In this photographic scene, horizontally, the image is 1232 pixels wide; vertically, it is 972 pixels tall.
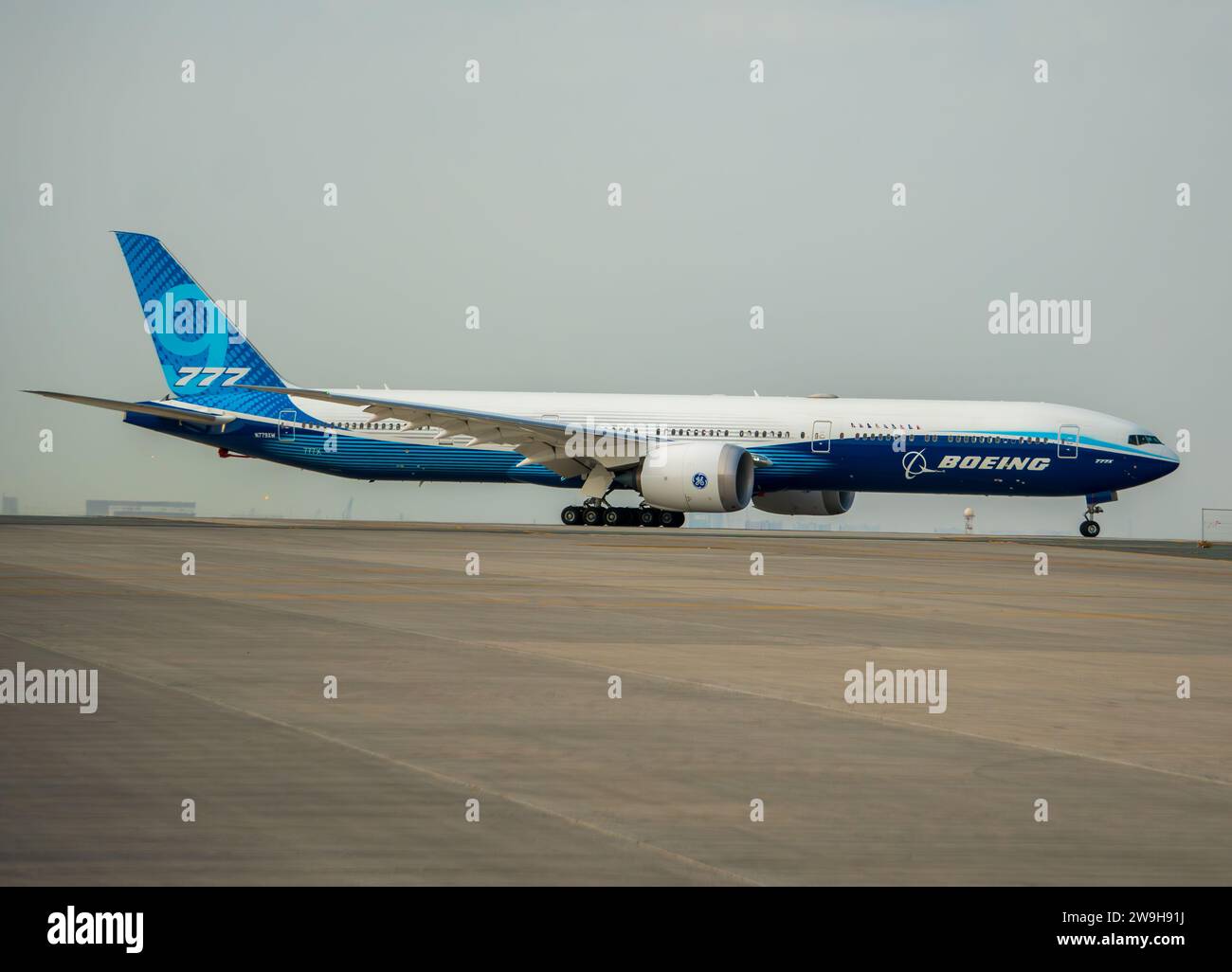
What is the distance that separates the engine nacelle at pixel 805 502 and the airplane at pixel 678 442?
46mm

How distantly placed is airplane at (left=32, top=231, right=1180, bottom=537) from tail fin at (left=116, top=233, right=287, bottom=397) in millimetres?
203

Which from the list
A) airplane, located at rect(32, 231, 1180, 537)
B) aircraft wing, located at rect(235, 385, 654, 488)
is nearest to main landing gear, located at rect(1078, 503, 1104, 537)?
airplane, located at rect(32, 231, 1180, 537)

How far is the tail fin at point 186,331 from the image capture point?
142ft

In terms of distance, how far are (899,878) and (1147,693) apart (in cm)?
573

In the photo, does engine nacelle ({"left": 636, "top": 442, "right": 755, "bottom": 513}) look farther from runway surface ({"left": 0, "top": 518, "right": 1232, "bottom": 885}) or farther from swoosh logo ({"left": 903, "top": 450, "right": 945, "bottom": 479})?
runway surface ({"left": 0, "top": 518, "right": 1232, "bottom": 885})

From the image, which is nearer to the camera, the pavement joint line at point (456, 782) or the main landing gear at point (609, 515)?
the pavement joint line at point (456, 782)

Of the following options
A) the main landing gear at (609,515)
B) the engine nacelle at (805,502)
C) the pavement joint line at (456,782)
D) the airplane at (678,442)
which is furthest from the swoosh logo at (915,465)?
the pavement joint line at (456,782)

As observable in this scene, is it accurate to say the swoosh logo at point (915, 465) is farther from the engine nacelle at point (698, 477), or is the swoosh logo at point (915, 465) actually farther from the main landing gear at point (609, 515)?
the main landing gear at point (609, 515)

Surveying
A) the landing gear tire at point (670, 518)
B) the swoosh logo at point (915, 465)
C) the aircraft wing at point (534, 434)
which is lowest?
the landing gear tire at point (670, 518)

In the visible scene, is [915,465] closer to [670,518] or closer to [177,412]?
[670,518]

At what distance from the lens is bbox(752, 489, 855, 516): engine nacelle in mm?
42094

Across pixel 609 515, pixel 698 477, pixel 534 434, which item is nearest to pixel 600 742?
pixel 698 477

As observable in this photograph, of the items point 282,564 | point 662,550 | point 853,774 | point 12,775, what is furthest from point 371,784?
point 662,550

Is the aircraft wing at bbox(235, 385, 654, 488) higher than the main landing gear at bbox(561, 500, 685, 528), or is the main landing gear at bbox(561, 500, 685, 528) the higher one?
the aircraft wing at bbox(235, 385, 654, 488)
